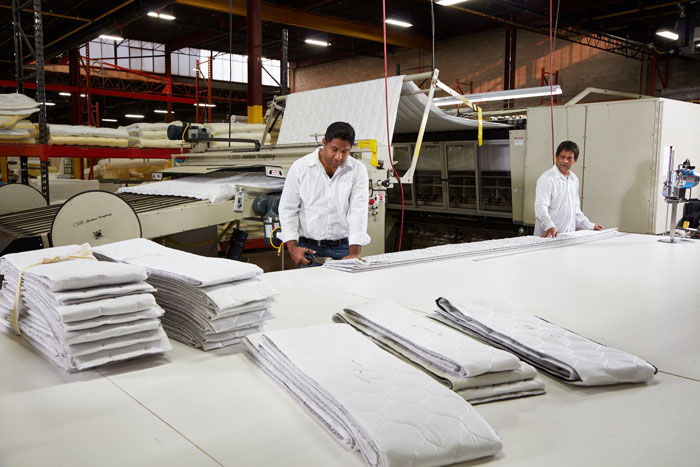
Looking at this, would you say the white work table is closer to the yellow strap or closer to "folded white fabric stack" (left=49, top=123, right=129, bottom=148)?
the yellow strap

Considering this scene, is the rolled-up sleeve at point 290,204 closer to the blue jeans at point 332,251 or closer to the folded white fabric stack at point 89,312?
the blue jeans at point 332,251

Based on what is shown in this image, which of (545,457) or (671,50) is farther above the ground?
(671,50)

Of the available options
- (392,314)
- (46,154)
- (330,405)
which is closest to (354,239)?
(392,314)

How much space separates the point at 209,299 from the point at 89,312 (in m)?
0.28

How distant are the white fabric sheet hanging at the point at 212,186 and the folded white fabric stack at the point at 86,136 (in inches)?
56.9

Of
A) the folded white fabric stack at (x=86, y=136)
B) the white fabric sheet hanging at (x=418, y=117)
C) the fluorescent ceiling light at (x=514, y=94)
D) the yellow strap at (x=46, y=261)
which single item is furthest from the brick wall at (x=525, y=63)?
the yellow strap at (x=46, y=261)

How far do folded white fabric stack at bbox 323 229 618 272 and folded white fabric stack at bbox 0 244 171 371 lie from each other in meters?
1.30

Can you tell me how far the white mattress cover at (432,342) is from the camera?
3.75 feet

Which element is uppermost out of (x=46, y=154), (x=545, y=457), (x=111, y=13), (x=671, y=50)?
(x=671, y=50)

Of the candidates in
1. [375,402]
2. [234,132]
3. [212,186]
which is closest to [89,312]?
[375,402]

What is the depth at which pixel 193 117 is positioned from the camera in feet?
83.8

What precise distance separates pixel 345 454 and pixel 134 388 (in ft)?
1.77

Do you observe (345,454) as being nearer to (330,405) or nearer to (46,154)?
(330,405)

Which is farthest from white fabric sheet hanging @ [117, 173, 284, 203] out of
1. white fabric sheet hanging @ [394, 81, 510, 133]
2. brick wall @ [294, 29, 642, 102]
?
brick wall @ [294, 29, 642, 102]
